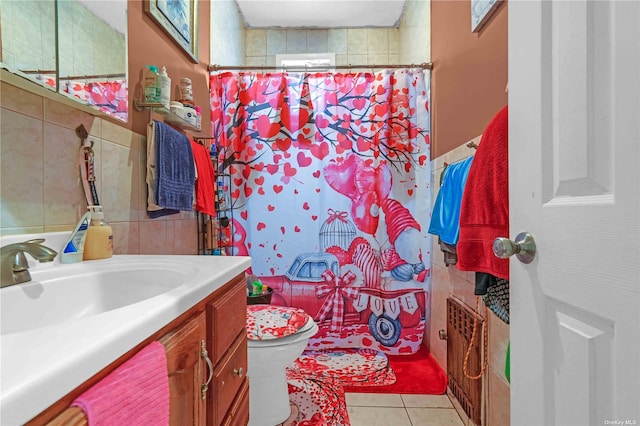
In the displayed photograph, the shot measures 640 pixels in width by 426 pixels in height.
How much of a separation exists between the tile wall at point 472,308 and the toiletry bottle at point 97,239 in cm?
132

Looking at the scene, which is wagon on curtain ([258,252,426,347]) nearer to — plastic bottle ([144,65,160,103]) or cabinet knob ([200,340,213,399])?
plastic bottle ([144,65,160,103])

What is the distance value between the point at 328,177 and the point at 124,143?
45.8 inches

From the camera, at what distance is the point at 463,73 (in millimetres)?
1514

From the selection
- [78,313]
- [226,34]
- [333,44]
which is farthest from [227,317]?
[333,44]

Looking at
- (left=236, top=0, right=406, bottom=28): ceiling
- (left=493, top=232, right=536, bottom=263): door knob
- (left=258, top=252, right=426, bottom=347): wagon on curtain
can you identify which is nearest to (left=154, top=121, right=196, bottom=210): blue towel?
(left=258, top=252, right=426, bottom=347): wagon on curtain

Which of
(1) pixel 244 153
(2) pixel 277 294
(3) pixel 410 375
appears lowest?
(3) pixel 410 375

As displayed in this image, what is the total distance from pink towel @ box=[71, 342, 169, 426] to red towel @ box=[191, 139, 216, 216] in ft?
4.00

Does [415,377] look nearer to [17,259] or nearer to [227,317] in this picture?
[227,317]

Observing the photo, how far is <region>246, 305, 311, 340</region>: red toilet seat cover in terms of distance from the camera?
1317 millimetres

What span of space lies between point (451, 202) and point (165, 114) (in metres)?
1.31

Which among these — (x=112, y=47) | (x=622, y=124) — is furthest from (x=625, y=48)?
(x=112, y=47)

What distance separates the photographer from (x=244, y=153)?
2.04 metres

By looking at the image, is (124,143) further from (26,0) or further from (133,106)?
(26,0)

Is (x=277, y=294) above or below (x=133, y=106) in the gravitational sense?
below
